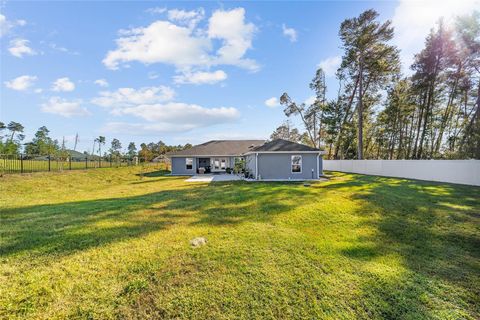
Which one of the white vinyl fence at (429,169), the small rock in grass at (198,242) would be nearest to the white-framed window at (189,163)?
the white vinyl fence at (429,169)

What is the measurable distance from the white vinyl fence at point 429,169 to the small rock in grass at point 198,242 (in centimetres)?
1551

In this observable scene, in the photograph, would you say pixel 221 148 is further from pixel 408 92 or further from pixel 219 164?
pixel 408 92

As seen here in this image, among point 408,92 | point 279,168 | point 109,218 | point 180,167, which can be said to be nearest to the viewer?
point 109,218

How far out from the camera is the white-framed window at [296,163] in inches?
608

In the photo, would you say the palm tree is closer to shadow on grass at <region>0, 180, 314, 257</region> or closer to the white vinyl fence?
shadow on grass at <region>0, 180, 314, 257</region>

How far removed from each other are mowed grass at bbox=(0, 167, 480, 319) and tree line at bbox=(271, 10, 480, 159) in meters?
14.1

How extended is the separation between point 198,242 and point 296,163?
12.2 metres

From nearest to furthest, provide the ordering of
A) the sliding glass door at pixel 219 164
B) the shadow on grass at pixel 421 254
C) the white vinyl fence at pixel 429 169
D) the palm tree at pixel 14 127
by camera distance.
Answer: the shadow on grass at pixel 421 254
the white vinyl fence at pixel 429 169
the sliding glass door at pixel 219 164
the palm tree at pixel 14 127

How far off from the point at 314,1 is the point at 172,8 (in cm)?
716

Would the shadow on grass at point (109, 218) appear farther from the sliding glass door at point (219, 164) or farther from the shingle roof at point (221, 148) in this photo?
the sliding glass door at point (219, 164)

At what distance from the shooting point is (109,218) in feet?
19.2

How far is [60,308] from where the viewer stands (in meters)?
2.59

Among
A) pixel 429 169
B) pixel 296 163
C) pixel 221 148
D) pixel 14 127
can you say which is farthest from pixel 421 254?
pixel 14 127

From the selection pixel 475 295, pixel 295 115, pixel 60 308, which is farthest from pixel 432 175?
pixel 295 115
